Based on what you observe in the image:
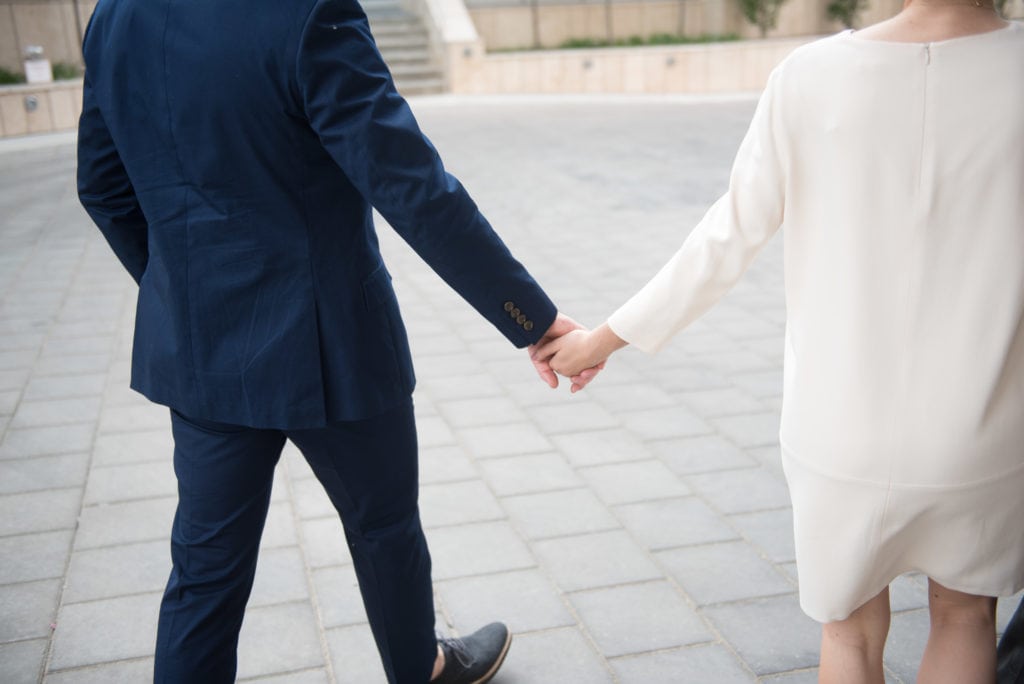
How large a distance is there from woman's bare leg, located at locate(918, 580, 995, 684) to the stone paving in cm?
87

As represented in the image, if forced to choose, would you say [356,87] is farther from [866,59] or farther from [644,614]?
[644,614]

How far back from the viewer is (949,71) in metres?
1.71

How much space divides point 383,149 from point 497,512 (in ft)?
6.98

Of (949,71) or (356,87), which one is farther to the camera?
(356,87)

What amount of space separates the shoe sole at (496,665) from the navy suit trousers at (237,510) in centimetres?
56

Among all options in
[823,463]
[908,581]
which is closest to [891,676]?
[908,581]

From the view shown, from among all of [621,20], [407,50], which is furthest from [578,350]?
[621,20]

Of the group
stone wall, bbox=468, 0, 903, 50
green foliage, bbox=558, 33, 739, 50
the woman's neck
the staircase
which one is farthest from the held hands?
stone wall, bbox=468, 0, 903, 50

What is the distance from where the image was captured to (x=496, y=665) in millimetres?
2846

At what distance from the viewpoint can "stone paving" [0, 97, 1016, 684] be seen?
3.02m

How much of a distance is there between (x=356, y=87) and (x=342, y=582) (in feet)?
6.30

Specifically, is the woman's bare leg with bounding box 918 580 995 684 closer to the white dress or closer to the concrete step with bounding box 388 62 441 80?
the white dress

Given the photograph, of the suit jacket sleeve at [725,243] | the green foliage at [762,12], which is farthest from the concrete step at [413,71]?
the suit jacket sleeve at [725,243]

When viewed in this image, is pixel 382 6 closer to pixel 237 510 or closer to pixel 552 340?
pixel 552 340
